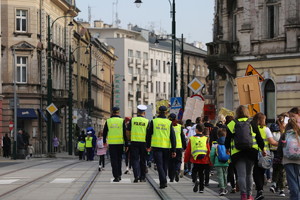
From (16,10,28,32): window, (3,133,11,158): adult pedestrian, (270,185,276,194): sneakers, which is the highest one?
(16,10,28,32): window

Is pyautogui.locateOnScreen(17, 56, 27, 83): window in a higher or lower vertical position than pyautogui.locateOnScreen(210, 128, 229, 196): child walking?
higher

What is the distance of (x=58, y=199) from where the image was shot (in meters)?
19.3

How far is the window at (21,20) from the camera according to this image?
2876 inches

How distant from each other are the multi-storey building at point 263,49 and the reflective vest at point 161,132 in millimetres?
18625

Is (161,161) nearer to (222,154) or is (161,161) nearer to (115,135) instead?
(222,154)

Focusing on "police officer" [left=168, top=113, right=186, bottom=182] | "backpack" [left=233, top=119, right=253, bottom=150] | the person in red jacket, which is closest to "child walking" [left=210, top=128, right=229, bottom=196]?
the person in red jacket

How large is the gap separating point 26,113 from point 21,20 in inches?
270

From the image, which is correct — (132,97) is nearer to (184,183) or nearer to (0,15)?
(0,15)

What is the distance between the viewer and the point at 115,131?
24938mm

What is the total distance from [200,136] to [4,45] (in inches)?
2025

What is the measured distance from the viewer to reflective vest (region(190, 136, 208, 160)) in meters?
21.6

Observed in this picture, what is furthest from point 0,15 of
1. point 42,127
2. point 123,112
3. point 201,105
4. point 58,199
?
point 123,112

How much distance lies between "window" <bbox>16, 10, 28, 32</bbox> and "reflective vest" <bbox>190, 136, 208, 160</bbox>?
5267cm

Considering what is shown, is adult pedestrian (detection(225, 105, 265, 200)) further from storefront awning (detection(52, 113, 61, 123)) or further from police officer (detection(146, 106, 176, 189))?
storefront awning (detection(52, 113, 61, 123))
